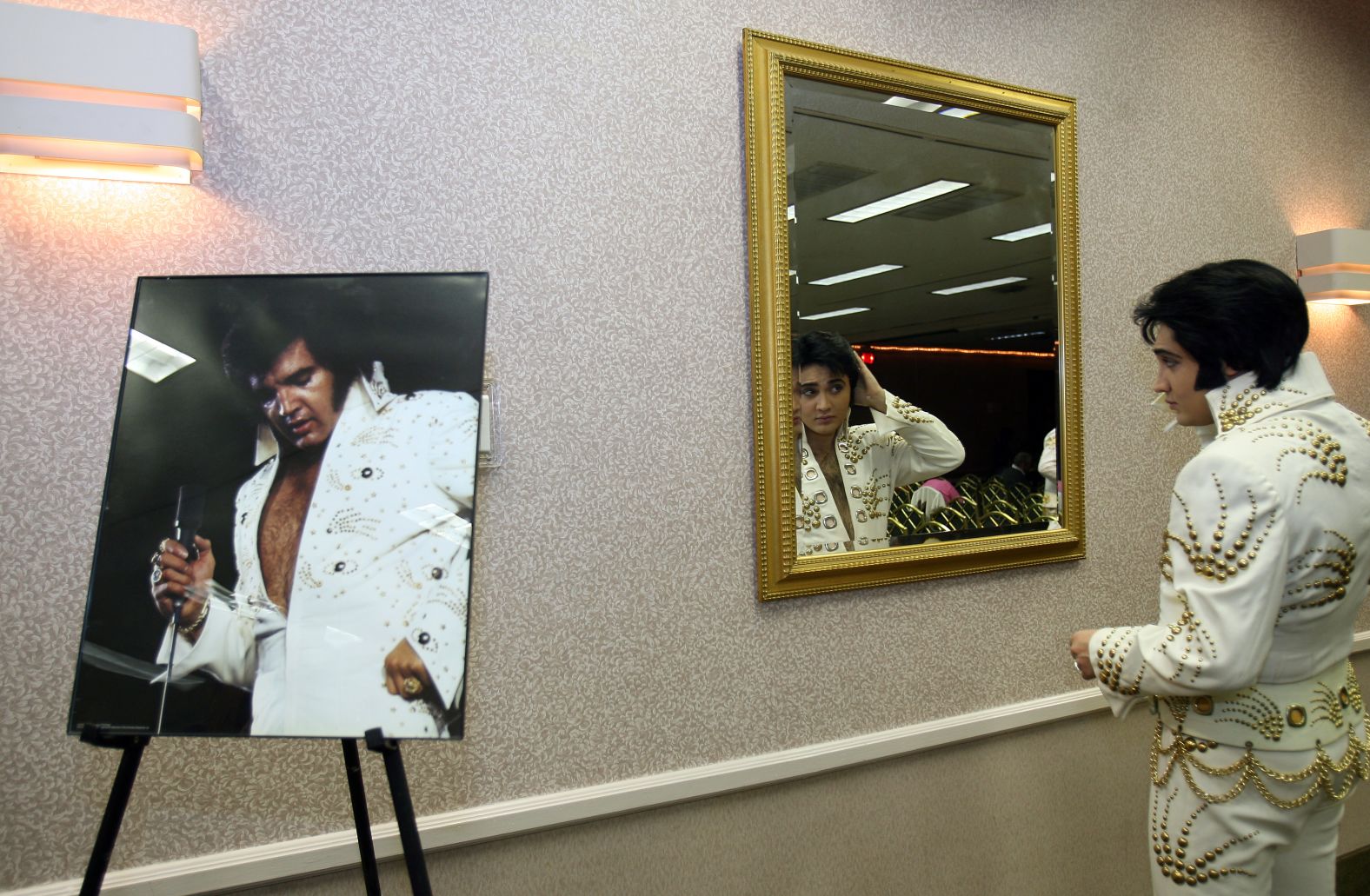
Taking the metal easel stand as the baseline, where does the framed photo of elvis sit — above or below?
above

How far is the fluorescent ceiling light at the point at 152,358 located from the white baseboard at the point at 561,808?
0.79 meters

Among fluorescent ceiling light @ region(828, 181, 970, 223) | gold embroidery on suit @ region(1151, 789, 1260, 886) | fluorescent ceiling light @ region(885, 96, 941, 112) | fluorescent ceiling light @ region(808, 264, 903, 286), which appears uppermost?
fluorescent ceiling light @ region(885, 96, 941, 112)

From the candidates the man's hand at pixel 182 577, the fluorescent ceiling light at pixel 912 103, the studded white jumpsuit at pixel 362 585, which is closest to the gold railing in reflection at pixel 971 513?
the fluorescent ceiling light at pixel 912 103

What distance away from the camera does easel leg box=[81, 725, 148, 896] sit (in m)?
1.10

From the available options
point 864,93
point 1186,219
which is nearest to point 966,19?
point 864,93

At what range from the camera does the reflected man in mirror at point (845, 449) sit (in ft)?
6.27

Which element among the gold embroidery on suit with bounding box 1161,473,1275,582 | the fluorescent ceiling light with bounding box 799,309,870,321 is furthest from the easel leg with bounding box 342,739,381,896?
the gold embroidery on suit with bounding box 1161,473,1275,582

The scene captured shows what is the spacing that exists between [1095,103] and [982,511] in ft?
3.67

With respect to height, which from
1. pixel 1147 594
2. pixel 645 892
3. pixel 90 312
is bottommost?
pixel 645 892

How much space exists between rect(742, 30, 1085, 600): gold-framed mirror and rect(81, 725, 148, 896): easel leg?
1.12 meters

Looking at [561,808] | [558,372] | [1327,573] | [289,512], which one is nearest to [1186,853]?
[1327,573]

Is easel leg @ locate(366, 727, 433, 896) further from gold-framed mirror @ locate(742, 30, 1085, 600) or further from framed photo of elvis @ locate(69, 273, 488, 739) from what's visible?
gold-framed mirror @ locate(742, 30, 1085, 600)

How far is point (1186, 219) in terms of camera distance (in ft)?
8.28

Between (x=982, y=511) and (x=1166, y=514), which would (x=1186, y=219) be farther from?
(x=982, y=511)
